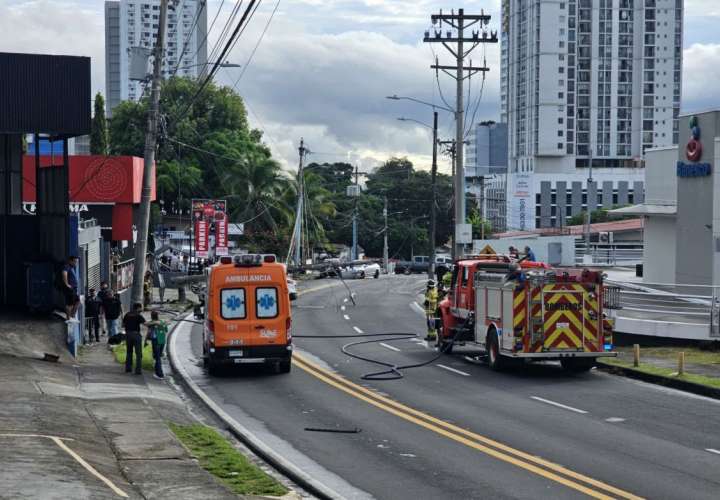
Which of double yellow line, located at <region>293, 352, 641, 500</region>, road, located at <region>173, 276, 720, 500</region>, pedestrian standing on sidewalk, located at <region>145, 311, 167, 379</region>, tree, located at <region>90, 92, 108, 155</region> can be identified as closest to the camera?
double yellow line, located at <region>293, 352, 641, 500</region>

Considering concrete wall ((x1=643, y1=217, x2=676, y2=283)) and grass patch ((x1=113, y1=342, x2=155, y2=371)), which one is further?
concrete wall ((x1=643, y1=217, x2=676, y2=283))

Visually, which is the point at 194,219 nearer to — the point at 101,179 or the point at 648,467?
the point at 101,179

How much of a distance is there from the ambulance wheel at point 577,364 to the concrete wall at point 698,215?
1558 cm

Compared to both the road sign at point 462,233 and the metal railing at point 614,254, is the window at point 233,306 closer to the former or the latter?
the road sign at point 462,233

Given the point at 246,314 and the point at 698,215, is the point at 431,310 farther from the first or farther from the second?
the point at 698,215

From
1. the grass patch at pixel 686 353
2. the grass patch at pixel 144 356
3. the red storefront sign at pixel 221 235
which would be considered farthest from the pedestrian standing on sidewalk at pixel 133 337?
the red storefront sign at pixel 221 235

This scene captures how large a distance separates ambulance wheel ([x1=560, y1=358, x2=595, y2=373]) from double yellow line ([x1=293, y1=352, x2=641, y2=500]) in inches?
207

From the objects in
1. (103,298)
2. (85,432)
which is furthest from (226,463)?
(103,298)

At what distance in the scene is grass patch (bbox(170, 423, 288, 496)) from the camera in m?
13.6

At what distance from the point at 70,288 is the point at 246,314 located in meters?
4.90

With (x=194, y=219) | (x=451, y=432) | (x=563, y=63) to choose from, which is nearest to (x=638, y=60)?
(x=563, y=63)

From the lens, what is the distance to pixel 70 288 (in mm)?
27344

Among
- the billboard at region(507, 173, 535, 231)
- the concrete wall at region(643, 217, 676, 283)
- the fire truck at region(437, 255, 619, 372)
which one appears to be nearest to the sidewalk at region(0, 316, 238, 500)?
the fire truck at region(437, 255, 619, 372)

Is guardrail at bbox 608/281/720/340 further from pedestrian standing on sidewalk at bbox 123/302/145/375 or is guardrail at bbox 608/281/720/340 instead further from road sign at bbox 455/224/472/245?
road sign at bbox 455/224/472/245
